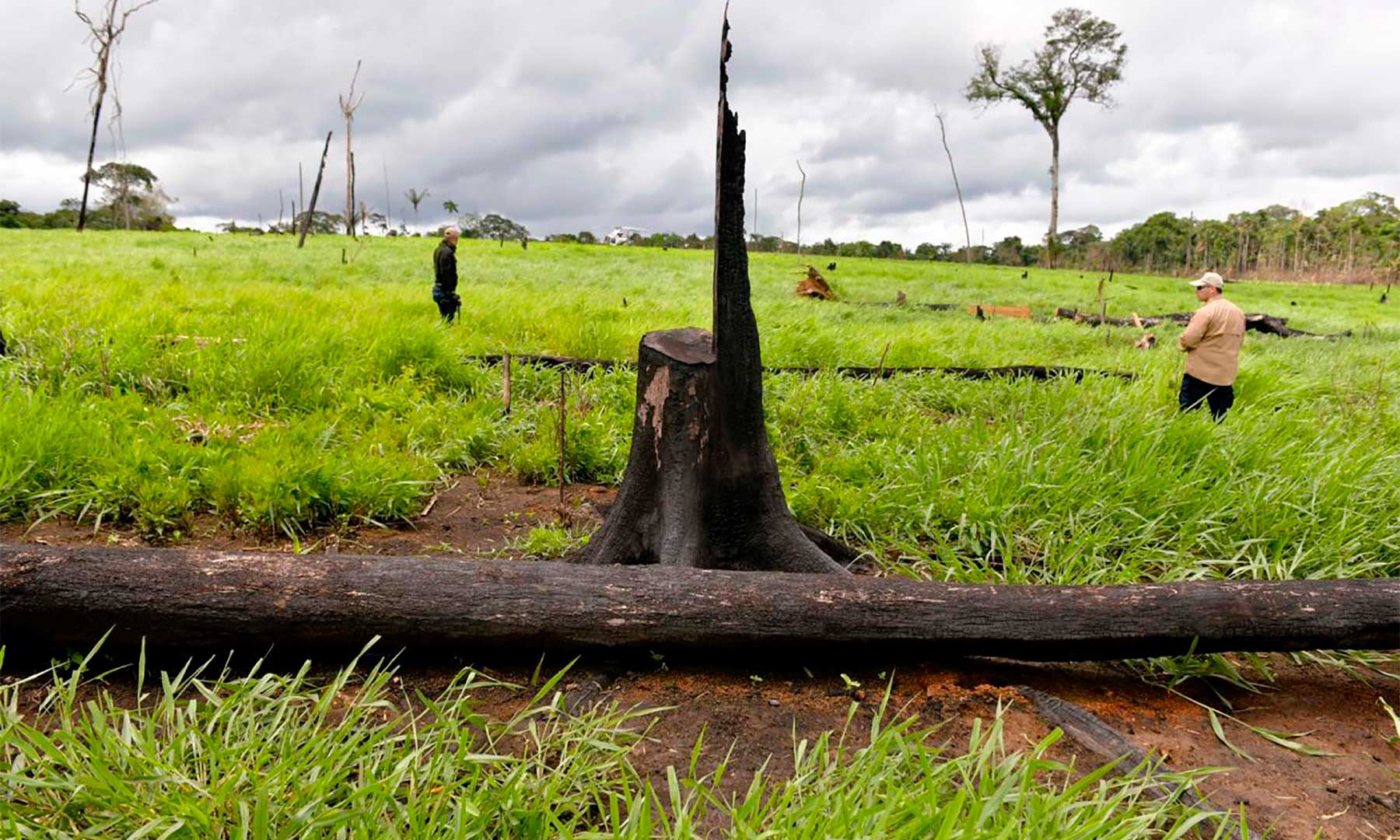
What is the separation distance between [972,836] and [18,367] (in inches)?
271

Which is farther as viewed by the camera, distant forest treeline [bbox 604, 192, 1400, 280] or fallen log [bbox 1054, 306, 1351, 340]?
distant forest treeline [bbox 604, 192, 1400, 280]

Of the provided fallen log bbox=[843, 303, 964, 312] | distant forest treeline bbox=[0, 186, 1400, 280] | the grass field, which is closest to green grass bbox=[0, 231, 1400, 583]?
the grass field

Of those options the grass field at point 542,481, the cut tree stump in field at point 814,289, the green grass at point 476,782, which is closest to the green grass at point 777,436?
the grass field at point 542,481

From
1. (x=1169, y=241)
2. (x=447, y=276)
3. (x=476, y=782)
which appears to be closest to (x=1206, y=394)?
(x=476, y=782)

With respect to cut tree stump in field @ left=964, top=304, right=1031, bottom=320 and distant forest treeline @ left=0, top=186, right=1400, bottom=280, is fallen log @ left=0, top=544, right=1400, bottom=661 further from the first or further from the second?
distant forest treeline @ left=0, top=186, right=1400, bottom=280

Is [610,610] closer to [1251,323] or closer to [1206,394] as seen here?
[1206,394]

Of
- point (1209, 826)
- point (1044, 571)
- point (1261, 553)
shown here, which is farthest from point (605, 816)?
point (1261, 553)

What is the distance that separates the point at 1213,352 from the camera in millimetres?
7363

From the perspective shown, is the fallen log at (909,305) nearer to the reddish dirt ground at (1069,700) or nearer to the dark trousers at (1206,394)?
the dark trousers at (1206,394)

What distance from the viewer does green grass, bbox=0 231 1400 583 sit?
3.99 metres

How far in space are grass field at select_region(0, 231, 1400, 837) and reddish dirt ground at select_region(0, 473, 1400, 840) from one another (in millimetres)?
114

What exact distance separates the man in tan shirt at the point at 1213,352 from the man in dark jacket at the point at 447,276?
26.5ft

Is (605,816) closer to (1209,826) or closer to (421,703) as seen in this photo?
(421,703)

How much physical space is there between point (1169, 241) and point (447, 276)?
70.3m
